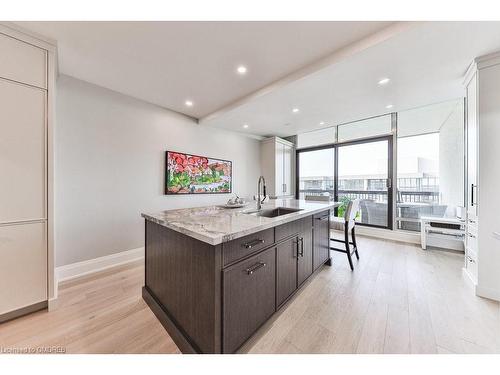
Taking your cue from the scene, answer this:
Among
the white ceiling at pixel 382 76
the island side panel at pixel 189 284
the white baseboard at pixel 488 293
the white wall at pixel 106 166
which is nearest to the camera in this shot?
the island side panel at pixel 189 284

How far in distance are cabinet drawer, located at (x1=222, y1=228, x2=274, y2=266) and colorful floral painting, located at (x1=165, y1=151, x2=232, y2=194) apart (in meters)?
2.45

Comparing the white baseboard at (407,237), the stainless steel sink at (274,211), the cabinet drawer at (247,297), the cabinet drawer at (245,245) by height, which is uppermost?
the stainless steel sink at (274,211)

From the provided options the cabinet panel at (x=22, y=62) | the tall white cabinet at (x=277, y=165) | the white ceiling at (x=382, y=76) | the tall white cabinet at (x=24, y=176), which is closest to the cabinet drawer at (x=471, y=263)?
the white ceiling at (x=382, y=76)

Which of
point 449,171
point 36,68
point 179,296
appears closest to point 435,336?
point 179,296

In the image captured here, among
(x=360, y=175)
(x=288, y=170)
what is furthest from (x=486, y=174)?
(x=288, y=170)

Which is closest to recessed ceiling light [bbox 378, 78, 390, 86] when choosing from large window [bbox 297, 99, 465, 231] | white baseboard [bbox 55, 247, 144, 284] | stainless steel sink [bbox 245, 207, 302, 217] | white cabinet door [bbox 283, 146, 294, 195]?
large window [bbox 297, 99, 465, 231]

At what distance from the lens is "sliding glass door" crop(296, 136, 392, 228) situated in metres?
3.96

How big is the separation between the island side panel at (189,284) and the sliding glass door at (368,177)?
13.2 feet

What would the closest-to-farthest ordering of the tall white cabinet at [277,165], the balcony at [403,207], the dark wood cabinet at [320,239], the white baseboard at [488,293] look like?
1. the white baseboard at [488,293]
2. the dark wood cabinet at [320,239]
3. the balcony at [403,207]
4. the tall white cabinet at [277,165]

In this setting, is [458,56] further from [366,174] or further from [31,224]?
[31,224]

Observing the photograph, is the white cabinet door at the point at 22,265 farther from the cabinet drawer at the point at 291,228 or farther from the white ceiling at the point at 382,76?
the white ceiling at the point at 382,76

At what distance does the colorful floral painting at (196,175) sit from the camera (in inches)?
131
